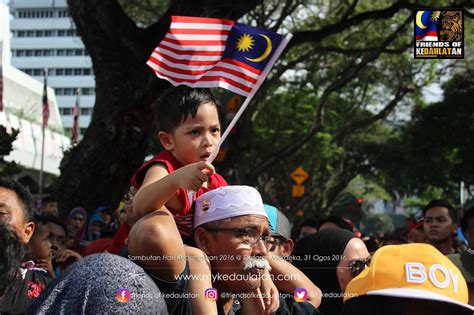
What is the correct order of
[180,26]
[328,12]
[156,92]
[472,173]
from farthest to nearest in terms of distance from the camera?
[472,173]
[328,12]
[156,92]
[180,26]

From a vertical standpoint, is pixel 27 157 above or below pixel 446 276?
above

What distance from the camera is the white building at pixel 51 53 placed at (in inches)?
3501

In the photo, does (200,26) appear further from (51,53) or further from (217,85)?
(51,53)

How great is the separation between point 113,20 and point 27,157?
29.5m

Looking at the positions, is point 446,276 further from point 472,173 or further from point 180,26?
point 472,173

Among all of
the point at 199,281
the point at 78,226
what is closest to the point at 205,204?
the point at 199,281

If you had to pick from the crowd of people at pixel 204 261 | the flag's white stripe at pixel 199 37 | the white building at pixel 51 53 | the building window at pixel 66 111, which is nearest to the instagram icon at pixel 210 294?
the crowd of people at pixel 204 261

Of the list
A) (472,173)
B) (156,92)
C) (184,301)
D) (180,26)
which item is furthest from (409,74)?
(184,301)

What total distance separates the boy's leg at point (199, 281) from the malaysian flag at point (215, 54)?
1155 millimetres

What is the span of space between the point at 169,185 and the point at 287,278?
2.34ft

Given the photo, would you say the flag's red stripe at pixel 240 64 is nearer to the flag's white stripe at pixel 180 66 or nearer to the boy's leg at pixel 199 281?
the flag's white stripe at pixel 180 66

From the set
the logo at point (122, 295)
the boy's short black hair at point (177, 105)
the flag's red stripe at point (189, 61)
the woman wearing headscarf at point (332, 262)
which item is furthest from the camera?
the flag's red stripe at point (189, 61)

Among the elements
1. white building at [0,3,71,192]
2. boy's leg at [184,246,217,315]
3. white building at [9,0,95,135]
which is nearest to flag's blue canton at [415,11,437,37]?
boy's leg at [184,246,217,315]

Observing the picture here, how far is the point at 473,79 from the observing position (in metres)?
26.0
